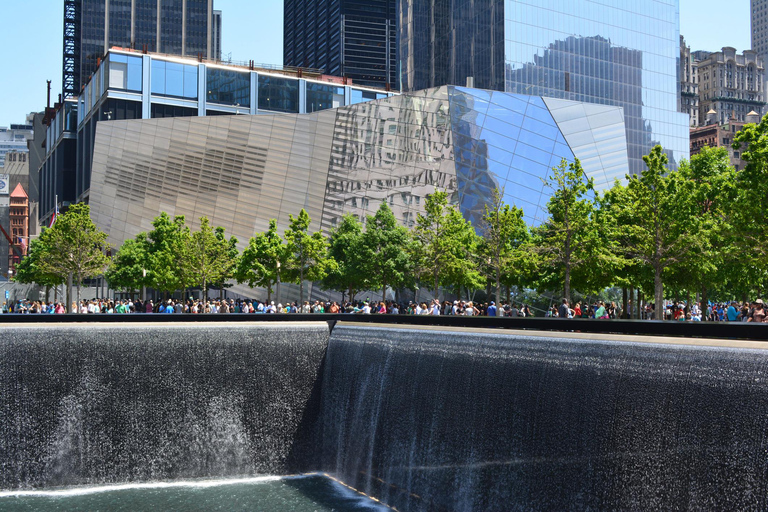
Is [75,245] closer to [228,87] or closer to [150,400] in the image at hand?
[150,400]

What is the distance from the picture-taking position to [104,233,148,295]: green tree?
58156 millimetres

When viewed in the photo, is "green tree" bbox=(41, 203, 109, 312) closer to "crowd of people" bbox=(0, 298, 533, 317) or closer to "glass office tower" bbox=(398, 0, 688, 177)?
"crowd of people" bbox=(0, 298, 533, 317)

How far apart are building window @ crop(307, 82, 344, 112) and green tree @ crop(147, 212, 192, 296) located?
42.9 m

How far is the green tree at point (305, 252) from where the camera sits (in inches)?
1901

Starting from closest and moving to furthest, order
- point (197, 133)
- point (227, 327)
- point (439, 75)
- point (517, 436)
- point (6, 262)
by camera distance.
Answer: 1. point (517, 436)
2. point (227, 327)
3. point (197, 133)
4. point (439, 75)
5. point (6, 262)

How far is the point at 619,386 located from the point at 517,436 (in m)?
2.08

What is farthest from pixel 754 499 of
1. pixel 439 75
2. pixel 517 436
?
pixel 439 75

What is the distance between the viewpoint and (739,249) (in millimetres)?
32188

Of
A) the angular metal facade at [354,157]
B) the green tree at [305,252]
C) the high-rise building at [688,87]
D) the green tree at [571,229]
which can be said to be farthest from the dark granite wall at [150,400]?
the high-rise building at [688,87]

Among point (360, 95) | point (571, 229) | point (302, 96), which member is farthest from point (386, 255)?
point (360, 95)

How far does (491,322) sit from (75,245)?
42.8 m

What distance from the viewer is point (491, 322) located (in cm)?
1445

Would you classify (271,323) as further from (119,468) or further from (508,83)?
(508,83)

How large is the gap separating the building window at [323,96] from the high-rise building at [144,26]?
59046 millimetres
